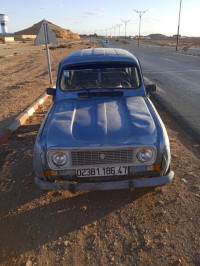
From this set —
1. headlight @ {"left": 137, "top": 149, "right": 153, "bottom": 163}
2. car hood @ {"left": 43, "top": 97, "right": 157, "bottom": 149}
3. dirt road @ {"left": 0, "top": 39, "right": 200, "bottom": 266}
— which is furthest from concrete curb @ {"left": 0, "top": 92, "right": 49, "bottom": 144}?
headlight @ {"left": 137, "top": 149, "right": 153, "bottom": 163}

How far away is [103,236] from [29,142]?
317 cm

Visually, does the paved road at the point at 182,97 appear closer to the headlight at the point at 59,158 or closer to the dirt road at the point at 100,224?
the dirt road at the point at 100,224

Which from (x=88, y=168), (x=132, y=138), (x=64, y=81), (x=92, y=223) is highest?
(x=64, y=81)

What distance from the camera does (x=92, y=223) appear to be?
3119mm

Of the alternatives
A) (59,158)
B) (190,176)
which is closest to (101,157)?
(59,158)

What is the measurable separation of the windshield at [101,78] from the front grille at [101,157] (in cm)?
177

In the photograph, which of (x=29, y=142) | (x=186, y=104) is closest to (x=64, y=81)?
(x=29, y=142)

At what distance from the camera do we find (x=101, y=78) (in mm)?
4426

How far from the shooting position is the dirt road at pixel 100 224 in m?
2.63

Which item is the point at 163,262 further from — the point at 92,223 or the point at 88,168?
the point at 88,168

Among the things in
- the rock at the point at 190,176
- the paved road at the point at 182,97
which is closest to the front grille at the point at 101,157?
the rock at the point at 190,176

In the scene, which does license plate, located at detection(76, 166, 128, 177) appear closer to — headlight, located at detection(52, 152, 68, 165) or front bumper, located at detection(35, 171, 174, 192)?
front bumper, located at detection(35, 171, 174, 192)

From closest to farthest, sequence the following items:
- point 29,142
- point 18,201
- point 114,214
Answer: point 114,214, point 18,201, point 29,142

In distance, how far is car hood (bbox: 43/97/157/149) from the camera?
3008mm
